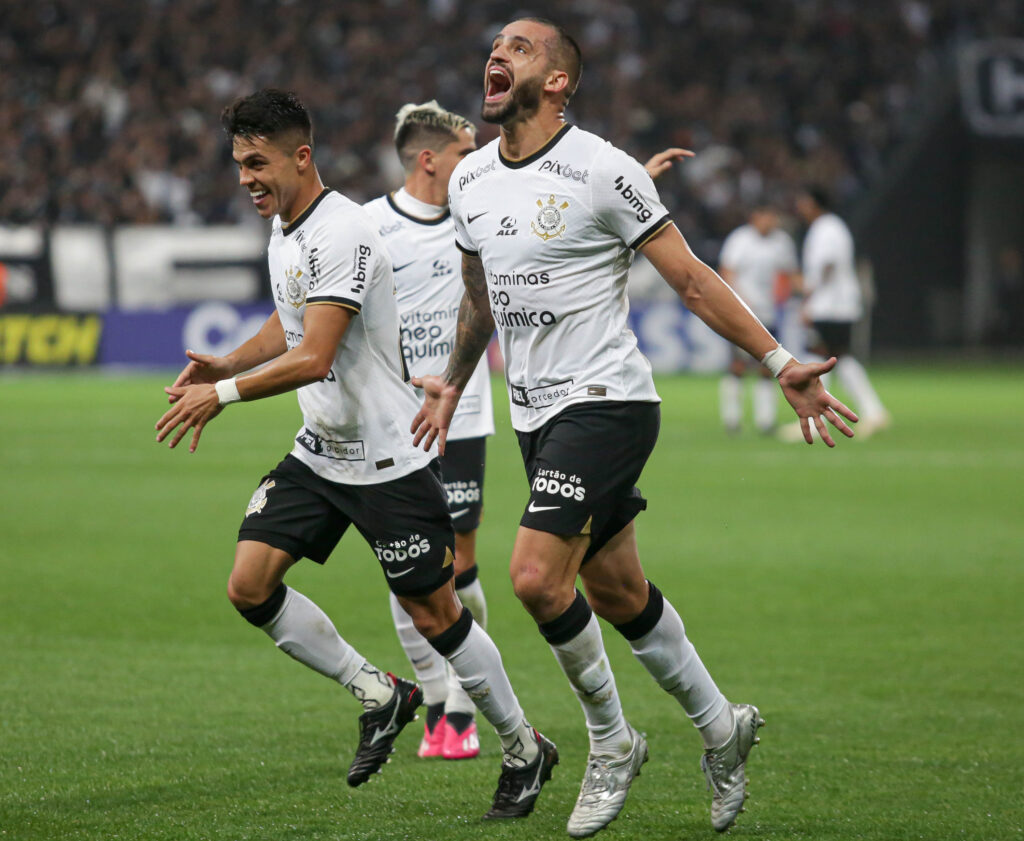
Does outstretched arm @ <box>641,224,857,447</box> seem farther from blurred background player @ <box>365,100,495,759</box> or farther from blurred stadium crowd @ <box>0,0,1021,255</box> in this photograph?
blurred stadium crowd @ <box>0,0,1021,255</box>

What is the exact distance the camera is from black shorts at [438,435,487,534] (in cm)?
598

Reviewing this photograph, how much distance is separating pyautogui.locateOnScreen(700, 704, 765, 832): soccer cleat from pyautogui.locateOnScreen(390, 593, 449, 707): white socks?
1.37 m

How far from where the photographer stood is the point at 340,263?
4754 mm

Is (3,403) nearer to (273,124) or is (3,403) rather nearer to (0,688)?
(0,688)

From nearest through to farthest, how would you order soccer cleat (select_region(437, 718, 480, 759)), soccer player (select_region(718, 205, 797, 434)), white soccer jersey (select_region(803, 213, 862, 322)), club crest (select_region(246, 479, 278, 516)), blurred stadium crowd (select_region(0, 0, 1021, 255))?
club crest (select_region(246, 479, 278, 516)) → soccer cleat (select_region(437, 718, 480, 759)) → white soccer jersey (select_region(803, 213, 862, 322)) → soccer player (select_region(718, 205, 797, 434)) → blurred stadium crowd (select_region(0, 0, 1021, 255))

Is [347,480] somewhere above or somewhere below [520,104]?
below

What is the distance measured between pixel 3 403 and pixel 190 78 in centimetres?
1213

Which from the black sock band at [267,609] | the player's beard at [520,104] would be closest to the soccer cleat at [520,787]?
the black sock band at [267,609]

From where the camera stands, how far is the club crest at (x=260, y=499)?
16.3ft

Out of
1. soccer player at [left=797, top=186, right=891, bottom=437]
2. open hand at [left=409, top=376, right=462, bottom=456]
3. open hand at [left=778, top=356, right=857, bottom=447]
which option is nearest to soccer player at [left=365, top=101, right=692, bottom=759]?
open hand at [left=409, top=376, right=462, bottom=456]

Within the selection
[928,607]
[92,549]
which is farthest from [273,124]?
[92,549]

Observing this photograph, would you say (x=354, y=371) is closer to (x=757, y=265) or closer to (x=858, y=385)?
(x=858, y=385)

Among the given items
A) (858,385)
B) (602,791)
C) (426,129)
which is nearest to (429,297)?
(426,129)

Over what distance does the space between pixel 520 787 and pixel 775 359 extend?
157 centimetres
